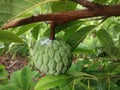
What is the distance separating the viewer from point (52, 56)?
121 centimetres

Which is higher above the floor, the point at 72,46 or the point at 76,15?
the point at 76,15

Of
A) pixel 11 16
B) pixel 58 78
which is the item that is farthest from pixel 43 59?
pixel 11 16

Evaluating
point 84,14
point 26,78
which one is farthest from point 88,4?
point 26,78

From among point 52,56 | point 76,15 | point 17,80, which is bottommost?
point 17,80

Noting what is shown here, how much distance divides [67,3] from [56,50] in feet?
0.64

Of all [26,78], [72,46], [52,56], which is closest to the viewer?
[52,56]

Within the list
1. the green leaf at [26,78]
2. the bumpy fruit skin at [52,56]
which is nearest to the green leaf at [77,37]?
the bumpy fruit skin at [52,56]

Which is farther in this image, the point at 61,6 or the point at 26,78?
the point at 26,78

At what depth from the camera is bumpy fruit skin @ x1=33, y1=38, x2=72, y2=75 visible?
121cm

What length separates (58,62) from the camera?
1.22 metres

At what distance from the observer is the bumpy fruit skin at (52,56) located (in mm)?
1211

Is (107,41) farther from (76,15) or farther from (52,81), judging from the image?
(76,15)

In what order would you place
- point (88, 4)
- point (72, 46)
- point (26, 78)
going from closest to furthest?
1. point (88, 4)
2. point (72, 46)
3. point (26, 78)

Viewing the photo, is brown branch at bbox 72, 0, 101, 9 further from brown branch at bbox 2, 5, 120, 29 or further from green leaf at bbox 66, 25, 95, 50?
green leaf at bbox 66, 25, 95, 50
